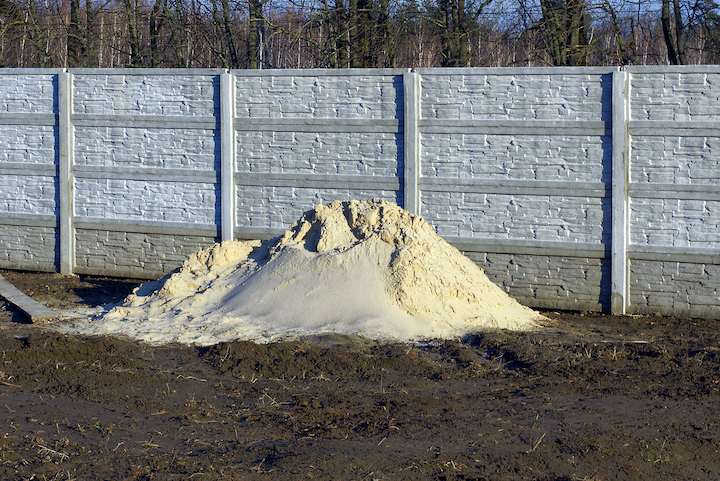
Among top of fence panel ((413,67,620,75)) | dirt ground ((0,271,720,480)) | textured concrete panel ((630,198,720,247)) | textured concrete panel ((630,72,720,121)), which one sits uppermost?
top of fence panel ((413,67,620,75))

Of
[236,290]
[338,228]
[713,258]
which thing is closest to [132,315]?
[236,290]

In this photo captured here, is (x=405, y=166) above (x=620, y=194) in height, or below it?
above

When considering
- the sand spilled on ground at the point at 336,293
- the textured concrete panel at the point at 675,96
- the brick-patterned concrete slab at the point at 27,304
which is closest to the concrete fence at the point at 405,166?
the textured concrete panel at the point at 675,96

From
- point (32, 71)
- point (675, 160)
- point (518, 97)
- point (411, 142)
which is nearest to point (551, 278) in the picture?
point (675, 160)

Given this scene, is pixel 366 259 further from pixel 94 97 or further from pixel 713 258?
pixel 94 97

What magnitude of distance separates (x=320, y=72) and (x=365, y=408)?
210 inches

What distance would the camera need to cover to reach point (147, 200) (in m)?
10.5

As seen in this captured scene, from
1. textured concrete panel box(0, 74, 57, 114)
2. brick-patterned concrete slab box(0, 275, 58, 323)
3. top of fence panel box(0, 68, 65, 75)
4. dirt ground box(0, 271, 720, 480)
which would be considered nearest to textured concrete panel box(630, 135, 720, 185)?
A: dirt ground box(0, 271, 720, 480)

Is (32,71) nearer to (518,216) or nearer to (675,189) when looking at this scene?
(518,216)

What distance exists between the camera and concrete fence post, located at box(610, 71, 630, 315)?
8.51 m

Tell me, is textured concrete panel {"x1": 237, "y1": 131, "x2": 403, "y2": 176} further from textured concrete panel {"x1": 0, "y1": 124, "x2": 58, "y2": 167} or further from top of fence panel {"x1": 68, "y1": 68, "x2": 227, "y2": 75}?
textured concrete panel {"x1": 0, "y1": 124, "x2": 58, "y2": 167}

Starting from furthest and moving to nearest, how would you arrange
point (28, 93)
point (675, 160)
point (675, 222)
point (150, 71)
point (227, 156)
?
1. point (28, 93)
2. point (150, 71)
3. point (227, 156)
4. point (675, 222)
5. point (675, 160)

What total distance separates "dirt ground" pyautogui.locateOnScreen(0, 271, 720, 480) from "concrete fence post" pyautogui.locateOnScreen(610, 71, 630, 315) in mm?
1105

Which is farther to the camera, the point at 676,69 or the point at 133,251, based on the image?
the point at 133,251
